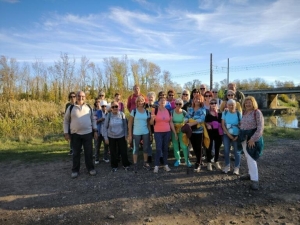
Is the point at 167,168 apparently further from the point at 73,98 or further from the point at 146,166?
the point at 73,98

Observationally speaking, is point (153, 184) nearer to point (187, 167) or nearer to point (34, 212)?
point (187, 167)

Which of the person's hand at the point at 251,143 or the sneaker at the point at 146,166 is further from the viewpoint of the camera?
the sneaker at the point at 146,166

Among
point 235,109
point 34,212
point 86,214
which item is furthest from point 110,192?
point 235,109

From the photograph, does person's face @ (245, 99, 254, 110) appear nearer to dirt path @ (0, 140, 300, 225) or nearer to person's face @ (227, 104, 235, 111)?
person's face @ (227, 104, 235, 111)

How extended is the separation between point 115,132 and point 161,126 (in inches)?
45.9

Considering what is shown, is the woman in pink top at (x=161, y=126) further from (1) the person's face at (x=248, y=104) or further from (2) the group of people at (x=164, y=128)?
(1) the person's face at (x=248, y=104)

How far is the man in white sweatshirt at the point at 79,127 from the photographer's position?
5398 mm

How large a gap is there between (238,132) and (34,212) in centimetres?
427

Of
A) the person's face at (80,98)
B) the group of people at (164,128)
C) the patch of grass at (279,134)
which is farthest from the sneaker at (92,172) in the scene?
the patch of grass at (279,134)

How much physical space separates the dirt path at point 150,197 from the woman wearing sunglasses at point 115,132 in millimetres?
336

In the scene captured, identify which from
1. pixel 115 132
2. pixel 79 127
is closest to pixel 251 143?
pixel 115 132

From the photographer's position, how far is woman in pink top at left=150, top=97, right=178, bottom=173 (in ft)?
18.2

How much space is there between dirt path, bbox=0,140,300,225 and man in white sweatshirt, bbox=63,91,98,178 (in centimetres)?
40

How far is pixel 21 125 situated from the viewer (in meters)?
13.0
